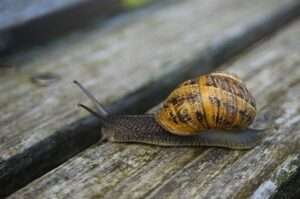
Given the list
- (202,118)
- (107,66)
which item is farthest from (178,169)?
(107,66)

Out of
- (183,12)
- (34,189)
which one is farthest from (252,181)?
(183,12)

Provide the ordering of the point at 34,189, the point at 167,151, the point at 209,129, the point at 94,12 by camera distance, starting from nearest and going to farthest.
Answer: the point at 34,189
the point at 167,151
the point at 209,129
the point at 94,12

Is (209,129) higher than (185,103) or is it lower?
lower

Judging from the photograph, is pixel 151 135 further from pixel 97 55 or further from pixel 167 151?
pixel 97 55

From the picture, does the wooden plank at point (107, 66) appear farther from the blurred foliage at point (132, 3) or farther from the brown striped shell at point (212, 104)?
the brown striped shell at point (212, 104)

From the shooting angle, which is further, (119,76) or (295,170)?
(119,76)

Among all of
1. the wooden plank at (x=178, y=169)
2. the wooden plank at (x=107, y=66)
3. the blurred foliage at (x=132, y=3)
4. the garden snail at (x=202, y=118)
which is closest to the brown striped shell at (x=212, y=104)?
the garden snail at (x=202, y=118)

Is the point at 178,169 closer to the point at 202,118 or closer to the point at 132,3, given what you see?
the point at 202,118
